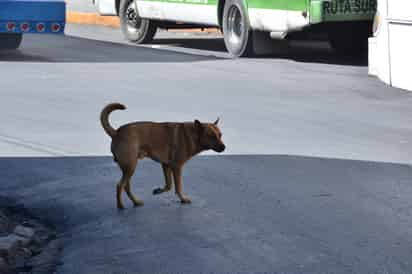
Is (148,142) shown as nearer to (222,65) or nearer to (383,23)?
(383,23)

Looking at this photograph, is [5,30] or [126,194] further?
[5,30]

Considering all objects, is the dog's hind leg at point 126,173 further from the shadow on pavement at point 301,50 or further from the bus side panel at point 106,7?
the bus side panel at point 106,7

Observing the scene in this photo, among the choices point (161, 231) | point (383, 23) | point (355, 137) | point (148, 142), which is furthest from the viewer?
point (383, 23)

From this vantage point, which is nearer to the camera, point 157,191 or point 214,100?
point 157,191

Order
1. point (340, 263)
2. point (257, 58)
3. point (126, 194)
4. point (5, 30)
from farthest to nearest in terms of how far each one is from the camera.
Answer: point (257, 58), point (5, 30), point (126, 194), point (340, 263)

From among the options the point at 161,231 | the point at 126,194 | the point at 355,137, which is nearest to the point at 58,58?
the point at 355,137

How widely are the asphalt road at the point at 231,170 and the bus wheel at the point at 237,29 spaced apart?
5.51 ft

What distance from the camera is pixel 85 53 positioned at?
74.8ft

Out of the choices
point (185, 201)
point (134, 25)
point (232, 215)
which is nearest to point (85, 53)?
point (134, 25)

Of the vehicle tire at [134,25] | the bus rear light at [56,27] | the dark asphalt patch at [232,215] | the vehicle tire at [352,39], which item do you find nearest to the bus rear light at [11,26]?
the bus rear light at [56,27]

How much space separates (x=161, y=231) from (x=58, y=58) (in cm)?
1381

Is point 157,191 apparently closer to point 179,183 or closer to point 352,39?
point 179,183

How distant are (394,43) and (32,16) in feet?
20.3

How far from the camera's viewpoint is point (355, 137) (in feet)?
40.5
